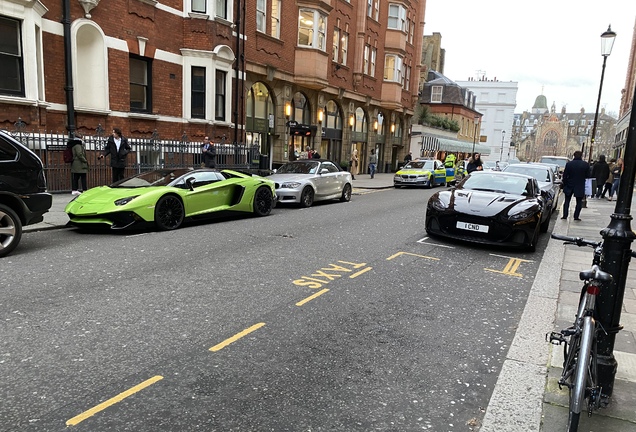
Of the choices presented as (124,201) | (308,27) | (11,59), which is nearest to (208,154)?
(11,59)

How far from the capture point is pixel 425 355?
4027mm

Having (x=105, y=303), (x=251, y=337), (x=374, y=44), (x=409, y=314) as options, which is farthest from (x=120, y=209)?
(x=374, y=44)

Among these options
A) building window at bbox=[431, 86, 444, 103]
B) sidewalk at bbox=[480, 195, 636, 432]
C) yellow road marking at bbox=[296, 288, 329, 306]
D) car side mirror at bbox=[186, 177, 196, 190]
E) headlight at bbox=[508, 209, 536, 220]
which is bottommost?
yellow road marking at bbox=[296, 288, 329, 306]

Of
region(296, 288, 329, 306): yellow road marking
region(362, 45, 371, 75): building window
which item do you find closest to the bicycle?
region(296, 288, 329, 306): yellow road marking

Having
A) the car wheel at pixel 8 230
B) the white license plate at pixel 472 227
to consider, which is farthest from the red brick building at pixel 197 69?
the white license plate at pixel 472 227

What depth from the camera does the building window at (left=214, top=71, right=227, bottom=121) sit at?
62.0 ft

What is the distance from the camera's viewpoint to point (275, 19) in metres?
22.5

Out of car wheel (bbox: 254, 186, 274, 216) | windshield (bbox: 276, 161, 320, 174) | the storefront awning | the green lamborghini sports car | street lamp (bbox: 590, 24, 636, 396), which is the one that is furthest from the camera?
the storefront awning

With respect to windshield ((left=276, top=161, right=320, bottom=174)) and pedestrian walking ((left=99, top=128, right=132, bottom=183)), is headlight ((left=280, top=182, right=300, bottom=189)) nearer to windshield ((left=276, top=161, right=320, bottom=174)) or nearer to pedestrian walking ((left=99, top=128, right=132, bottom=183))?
windshield ((left=276, top=161, right=320, bottom=174))

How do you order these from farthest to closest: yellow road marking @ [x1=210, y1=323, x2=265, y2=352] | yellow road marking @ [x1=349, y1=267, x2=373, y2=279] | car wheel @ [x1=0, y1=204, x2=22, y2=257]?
car wheel @ [x1=0, y1=204, x2=22, y2=257] < yellow road marking @ [x1=349, y1=267, x2=373, y2=279] < yellow road marking @ [x1=210, y1=323, x2=265, y2=352]

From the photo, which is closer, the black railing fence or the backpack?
the backpack

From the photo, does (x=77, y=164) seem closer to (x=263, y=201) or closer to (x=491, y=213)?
(x=263, y=201)

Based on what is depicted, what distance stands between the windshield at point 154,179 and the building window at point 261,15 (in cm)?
1361

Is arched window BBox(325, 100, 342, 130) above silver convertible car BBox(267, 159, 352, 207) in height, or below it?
above
